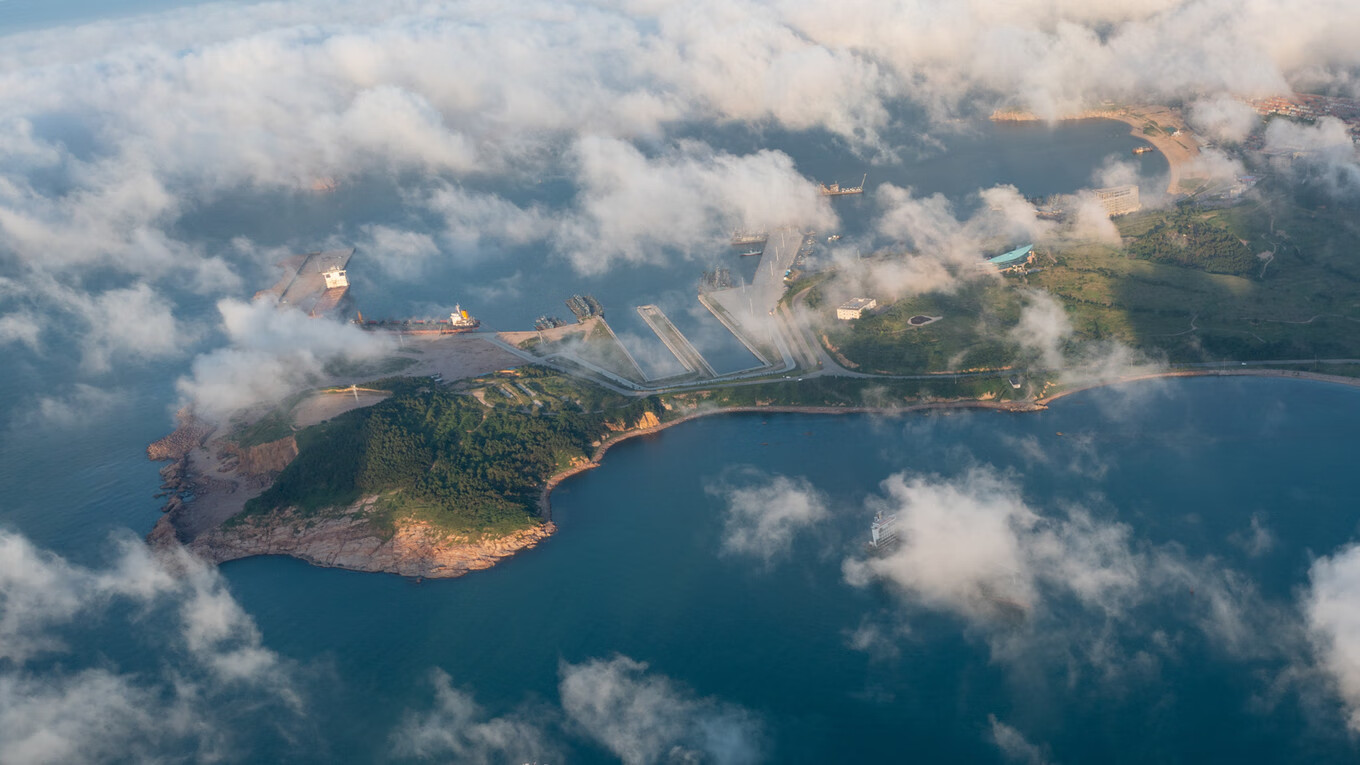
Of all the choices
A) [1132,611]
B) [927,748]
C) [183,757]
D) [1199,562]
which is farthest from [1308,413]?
[183,757]

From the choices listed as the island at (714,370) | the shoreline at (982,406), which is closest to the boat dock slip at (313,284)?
the island at (714,370)

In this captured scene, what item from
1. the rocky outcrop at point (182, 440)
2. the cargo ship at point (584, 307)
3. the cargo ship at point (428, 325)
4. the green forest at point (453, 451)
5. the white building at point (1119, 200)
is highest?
the white building at point (1119, 200)

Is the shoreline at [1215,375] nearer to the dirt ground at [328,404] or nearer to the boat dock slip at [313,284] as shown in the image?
the dirt ground at [328,404]

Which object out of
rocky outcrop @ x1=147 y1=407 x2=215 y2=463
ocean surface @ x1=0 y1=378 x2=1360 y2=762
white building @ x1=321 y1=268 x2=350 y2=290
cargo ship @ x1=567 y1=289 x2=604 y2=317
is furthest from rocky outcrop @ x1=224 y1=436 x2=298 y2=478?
white building @ x1=321 y1=268 x2=350 y2=290

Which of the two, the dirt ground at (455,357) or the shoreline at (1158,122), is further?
the shoreline at (1158,122)

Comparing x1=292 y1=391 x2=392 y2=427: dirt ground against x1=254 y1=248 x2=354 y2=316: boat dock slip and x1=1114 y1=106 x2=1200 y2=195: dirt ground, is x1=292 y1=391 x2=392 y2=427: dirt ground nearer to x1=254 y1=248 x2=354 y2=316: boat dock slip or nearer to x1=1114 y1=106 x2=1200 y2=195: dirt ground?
x1=254 y1=248 x2=354 y2=316: boat dock slip

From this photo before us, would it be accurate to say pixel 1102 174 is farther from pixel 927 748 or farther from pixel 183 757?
pixel 183 757
